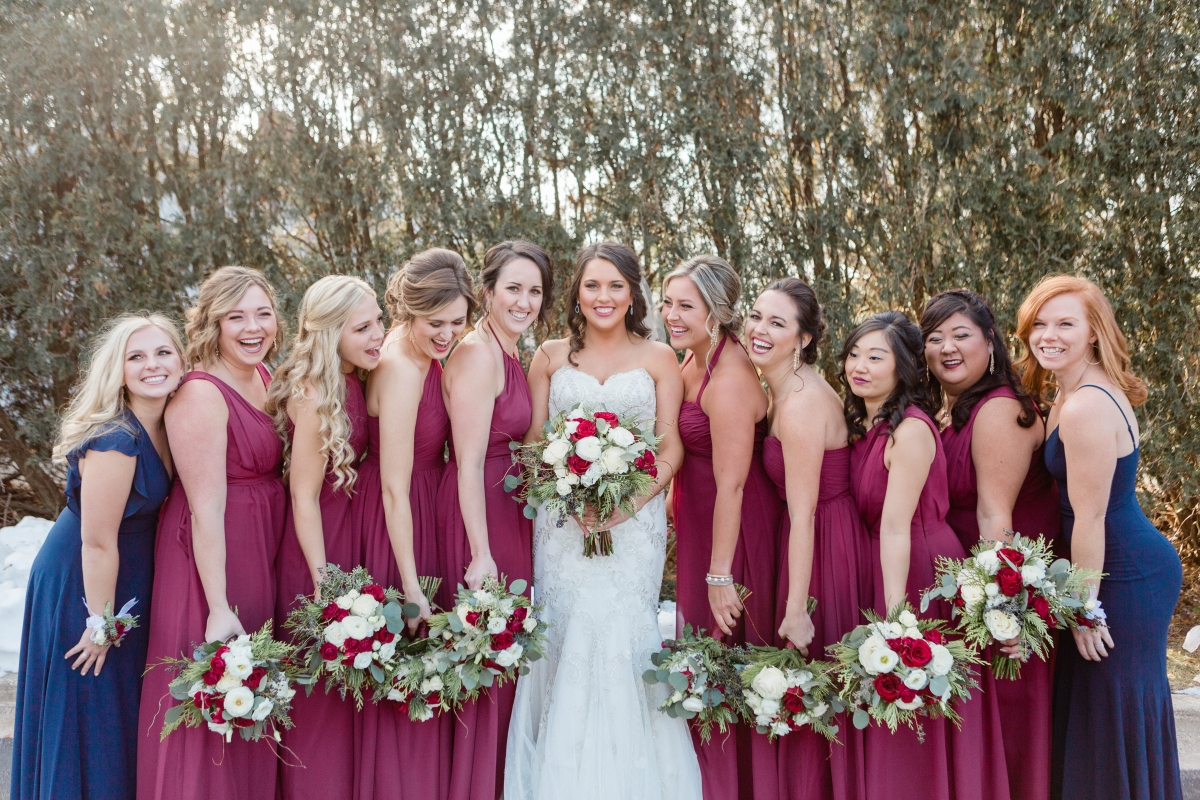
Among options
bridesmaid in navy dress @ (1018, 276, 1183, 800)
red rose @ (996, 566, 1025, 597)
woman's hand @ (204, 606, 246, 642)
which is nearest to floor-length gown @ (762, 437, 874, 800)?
red rose @ (996, 566, 1025, 597)

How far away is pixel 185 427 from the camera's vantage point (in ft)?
11.3

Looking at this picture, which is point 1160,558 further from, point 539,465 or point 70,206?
point 70,206

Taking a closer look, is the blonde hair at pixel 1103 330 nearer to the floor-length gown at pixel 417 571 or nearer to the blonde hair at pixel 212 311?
the floor-length gown at pixel 417 571

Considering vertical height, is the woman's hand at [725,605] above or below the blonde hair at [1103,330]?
below

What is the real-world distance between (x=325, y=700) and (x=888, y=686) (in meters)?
2.53

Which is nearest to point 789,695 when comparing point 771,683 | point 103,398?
point 771,683

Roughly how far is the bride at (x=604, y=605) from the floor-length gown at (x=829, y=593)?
486 millimetres

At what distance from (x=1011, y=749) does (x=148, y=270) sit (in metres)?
7.07

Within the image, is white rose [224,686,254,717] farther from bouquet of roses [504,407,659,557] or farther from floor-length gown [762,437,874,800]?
floor-length gown [762,437,874,800]

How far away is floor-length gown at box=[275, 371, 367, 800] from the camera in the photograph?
3.67m

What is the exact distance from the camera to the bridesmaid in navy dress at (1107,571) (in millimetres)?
3416

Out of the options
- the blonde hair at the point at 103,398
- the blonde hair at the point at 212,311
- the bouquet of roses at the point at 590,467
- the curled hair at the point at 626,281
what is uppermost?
the curled hair at the point at 626,281

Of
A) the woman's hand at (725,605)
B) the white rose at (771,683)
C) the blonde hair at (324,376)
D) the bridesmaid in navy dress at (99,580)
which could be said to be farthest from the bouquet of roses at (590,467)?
the bridesmaid in navy dress at (99,580)

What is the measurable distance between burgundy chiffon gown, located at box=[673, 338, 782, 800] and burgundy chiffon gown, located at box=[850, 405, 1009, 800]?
1.70 ft
